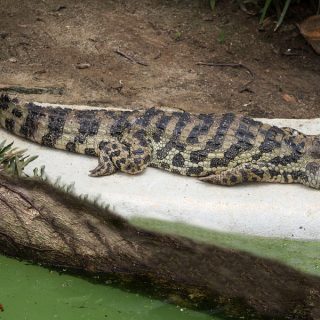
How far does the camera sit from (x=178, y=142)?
525 centimetres

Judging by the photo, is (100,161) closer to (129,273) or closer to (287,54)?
(129,273)

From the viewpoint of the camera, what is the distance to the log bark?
172 inches

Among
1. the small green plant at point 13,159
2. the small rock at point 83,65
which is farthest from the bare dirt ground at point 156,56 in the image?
the small green plant at point 13,159

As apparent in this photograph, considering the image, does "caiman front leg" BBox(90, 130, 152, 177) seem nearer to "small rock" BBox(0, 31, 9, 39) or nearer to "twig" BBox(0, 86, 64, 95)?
"twig" BBox(0, 86, 64, 95)

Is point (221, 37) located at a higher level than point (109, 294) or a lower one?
higher

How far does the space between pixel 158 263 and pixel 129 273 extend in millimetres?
243

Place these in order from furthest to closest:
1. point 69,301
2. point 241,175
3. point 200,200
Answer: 1. point 241,175
2. point 200,200
3. point 69,301

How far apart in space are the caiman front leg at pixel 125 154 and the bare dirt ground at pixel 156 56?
A: 3.89 ft

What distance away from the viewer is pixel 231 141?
517 centimetres

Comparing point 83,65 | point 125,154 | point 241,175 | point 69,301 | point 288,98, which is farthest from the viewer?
point 83,65

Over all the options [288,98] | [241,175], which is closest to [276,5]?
[288,98]

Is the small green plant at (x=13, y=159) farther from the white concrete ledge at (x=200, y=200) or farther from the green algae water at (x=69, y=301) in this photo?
the green algae water at (x=69, y=301)

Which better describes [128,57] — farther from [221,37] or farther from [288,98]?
[288,98]

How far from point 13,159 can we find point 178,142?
1.19m
